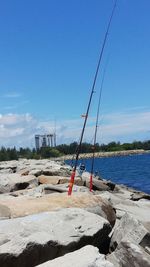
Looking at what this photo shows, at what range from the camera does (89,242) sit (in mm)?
5895

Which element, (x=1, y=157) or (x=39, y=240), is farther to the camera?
(x=1, y=157)

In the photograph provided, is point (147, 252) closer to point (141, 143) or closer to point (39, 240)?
point (39, 240)

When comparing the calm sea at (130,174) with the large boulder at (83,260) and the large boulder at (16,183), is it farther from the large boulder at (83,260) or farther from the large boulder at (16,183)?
the large boulder at (83,260)

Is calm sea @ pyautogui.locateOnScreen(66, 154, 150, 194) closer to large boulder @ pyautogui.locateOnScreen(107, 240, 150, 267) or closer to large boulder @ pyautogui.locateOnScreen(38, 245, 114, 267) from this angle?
large boulder @ pyautogui.locateOnScreen(107, 240, 150, 267)

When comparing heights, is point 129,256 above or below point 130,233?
below

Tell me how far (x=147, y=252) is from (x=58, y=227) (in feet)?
3.61

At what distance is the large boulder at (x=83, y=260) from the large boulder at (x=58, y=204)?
1.83m

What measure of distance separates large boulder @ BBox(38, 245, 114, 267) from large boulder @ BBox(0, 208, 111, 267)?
430mm

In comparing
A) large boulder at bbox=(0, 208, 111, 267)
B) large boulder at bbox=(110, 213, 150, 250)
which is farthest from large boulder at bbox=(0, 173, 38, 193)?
large boulder at bbox=(110, 213, 150, 250)

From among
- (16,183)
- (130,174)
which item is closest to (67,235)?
(16,183)

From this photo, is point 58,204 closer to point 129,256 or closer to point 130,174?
point 129,256

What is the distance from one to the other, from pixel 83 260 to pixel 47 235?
34.8 inches

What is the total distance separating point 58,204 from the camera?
697cm

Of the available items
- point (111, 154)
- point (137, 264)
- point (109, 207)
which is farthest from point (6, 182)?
point (111, 154)
